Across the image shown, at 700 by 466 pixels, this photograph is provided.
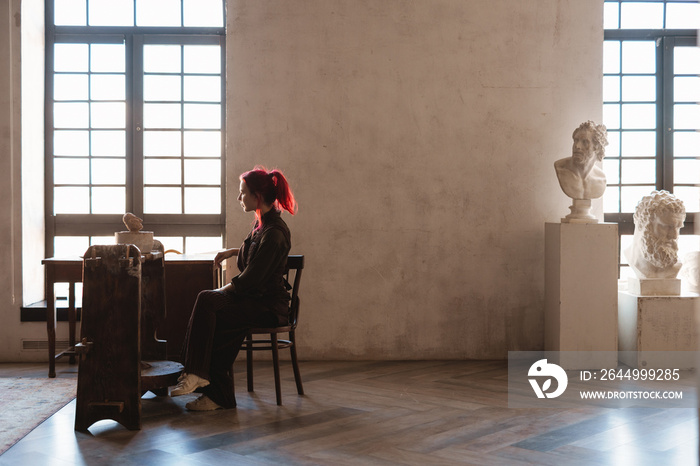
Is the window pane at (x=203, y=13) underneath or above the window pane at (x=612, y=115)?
above

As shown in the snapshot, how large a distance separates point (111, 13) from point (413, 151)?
9.51ft

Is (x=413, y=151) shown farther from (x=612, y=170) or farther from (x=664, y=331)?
(x=664, y=331)

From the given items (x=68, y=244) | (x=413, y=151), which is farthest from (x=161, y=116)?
(x=413, y=151)

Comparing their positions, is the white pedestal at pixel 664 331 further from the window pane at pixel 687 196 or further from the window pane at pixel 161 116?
the window pane at pixel 161 116

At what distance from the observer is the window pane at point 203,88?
630 centimetres

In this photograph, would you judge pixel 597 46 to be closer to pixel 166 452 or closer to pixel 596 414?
pixel 596 414

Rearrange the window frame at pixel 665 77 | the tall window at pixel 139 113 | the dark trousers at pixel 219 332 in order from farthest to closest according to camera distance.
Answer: the window frame at pixel 665 77
the tall window at pixel 139 113
the dark trousers at pixel 219 332

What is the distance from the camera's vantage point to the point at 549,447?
138 inches

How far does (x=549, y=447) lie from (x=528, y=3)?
148 inches

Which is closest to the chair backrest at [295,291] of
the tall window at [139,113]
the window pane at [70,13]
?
the tall window at [139,113]

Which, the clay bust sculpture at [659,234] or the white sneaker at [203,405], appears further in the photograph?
the clay bust sculpture at [659,234]

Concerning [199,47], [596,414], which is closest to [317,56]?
→ [199,47]

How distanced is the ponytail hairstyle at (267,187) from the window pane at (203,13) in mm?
2437

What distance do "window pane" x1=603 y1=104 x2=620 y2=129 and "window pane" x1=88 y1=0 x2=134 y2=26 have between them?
169 inches
